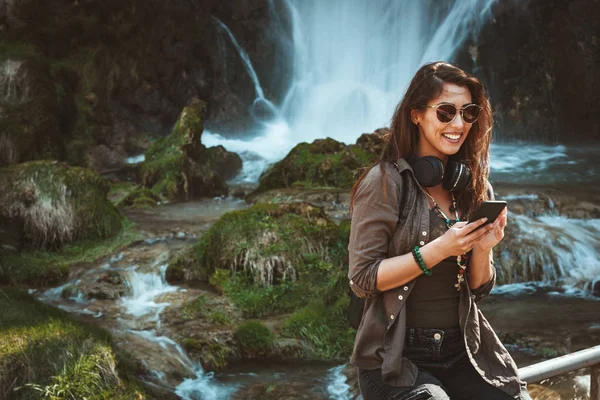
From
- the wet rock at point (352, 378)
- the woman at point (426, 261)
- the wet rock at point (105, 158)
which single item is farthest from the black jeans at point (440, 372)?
the wet rock at point (105, 158)

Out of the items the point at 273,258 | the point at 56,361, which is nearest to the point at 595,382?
the point at 56,361

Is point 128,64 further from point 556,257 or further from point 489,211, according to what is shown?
point 489,211

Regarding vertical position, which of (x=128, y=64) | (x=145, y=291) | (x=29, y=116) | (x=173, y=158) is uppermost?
(x=128, y=64)

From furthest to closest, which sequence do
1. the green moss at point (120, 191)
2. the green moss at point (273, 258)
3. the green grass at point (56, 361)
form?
the green moss at point (120, 191) → the green moss at point (273, 258) → the green grass at point (56, 361)

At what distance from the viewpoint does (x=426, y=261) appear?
2.21 metres

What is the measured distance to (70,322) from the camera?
4902 mm

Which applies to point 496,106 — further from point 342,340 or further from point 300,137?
point 342,340

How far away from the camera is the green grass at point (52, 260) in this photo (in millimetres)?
7434

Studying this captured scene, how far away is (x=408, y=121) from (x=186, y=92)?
17906mm

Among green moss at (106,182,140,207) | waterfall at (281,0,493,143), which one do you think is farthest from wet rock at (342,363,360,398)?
waterfall at (281,0,493,143)

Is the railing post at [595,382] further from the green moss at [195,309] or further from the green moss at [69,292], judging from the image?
the green moss at [69,292]

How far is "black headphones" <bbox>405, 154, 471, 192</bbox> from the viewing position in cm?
237

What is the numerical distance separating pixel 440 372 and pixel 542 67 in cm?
1968

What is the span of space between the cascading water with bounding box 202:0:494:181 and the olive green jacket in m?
15.7
